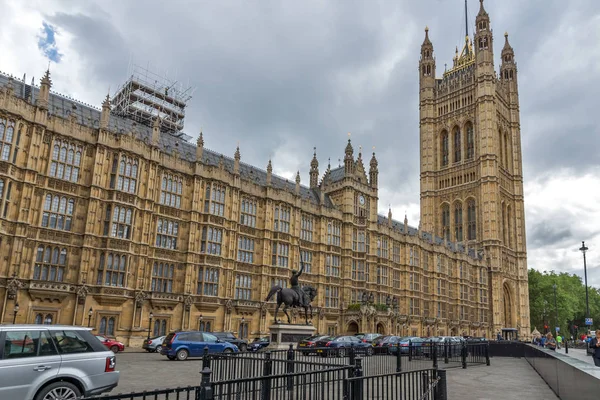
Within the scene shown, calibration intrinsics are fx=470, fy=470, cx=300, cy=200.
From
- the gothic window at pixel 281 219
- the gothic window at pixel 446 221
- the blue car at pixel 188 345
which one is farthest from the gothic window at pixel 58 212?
the gothic window at pixel 446 221

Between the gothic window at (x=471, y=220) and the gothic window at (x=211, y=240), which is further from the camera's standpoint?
→ the gothic window at (x=471, y=220)

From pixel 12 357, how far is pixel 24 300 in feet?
75.4

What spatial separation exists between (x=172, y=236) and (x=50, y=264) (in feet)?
31.4

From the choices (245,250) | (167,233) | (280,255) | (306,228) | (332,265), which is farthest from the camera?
(332,265)

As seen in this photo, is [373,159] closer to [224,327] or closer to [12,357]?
[224,327]

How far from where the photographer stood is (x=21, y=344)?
10.1 m

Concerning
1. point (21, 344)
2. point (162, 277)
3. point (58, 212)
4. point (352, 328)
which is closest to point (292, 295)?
point (162, 277)

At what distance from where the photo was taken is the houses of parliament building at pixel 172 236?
3077 centimetres

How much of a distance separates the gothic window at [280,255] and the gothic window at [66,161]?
1982 cm

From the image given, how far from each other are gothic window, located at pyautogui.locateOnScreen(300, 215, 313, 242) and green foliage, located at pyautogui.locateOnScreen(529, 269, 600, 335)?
73.1 m

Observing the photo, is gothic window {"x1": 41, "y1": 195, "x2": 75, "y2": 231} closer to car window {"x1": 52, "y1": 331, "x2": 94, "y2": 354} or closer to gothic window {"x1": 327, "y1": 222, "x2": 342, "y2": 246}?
car window {"x1": 52, "y1": 331, "x2": 94, "y2": 354}

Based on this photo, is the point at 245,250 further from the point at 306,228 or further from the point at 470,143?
the point at 470,143

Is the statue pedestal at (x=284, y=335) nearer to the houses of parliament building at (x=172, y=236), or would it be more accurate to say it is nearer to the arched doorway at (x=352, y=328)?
the houses of parliament building at (x=172, y=236)

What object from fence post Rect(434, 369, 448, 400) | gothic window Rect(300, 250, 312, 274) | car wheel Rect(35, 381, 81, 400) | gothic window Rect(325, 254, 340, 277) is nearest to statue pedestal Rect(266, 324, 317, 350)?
gothic window Rect(300, 250, 312, 274)
